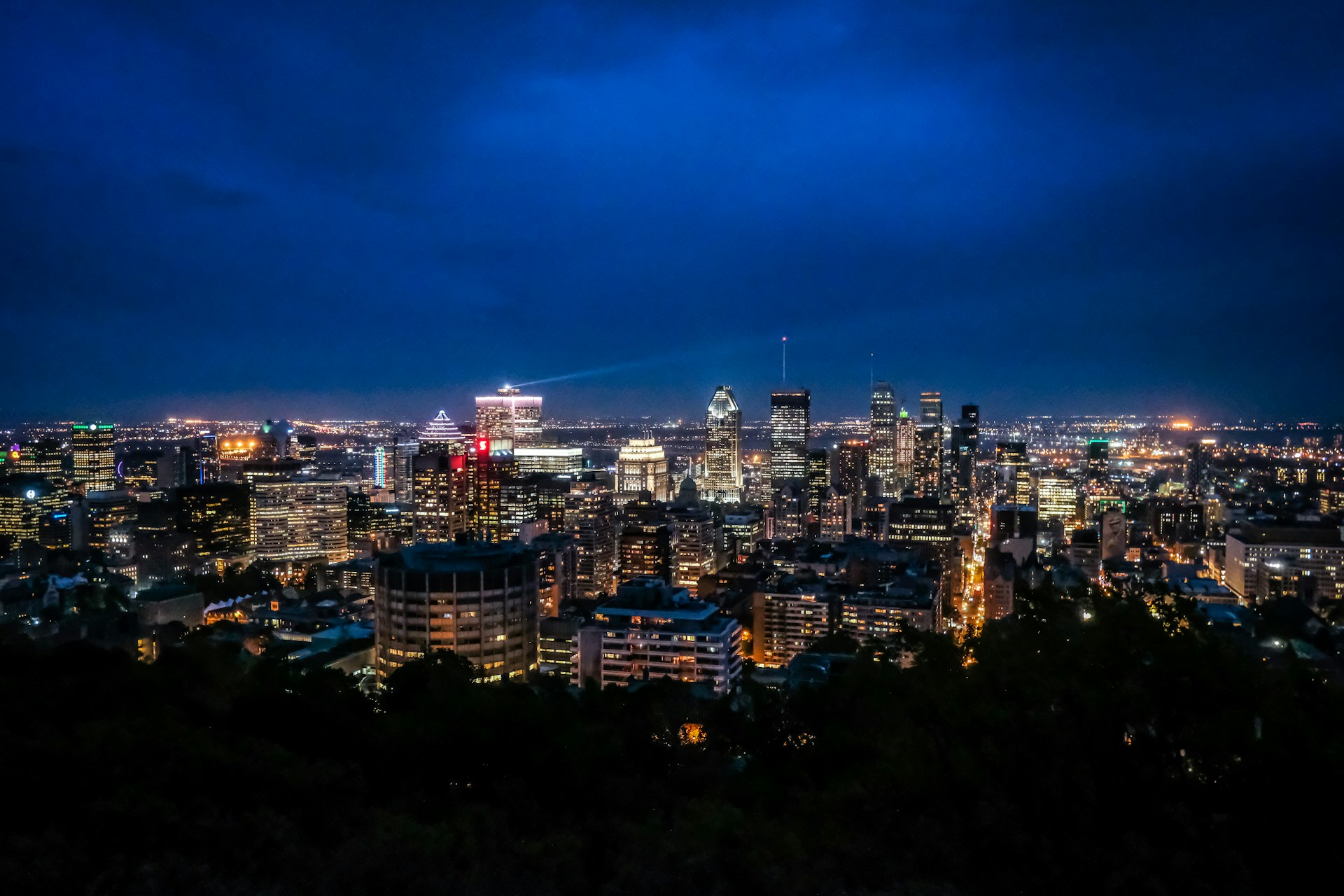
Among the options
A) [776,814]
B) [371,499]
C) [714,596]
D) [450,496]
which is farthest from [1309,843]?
[371,499]

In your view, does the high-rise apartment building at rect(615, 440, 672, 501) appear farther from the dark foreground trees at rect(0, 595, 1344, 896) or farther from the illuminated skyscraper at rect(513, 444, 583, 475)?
the dark foreground trees at rect(0, 595, 1344, 896)

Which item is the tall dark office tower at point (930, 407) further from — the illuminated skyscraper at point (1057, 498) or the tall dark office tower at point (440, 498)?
the tall dark office tower at point (440, 498)

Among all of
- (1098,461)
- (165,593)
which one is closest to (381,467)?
(165,593)

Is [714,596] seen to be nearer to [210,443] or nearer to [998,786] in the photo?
[998,786]

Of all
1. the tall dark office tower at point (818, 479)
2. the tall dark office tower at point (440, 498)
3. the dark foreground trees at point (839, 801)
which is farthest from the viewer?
the tall dark office tower at point (818, 479)

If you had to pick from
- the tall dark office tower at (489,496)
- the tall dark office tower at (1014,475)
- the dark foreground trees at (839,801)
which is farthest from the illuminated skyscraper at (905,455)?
the dark foreground trees at (839,801)

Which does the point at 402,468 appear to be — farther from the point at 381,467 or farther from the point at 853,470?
the point at 853,470

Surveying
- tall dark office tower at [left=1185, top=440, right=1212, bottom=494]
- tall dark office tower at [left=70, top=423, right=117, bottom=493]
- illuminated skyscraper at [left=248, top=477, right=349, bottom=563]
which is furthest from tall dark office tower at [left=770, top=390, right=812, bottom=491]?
tall dark office tower at [left=70, top=423, right=117, bottom=493]
